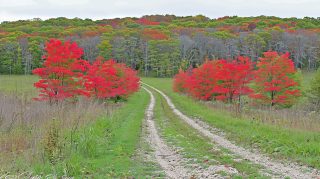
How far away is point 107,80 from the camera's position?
40625 millimetres

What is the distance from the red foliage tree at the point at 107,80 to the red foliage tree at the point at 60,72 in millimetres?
3011

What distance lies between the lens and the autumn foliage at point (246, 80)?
37.6m

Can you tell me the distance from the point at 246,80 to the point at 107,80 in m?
13.6

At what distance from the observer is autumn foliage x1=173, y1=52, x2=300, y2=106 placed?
37.6 meters

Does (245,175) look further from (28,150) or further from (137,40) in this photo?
(137,40)

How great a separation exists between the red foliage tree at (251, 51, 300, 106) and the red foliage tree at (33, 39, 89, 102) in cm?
1800

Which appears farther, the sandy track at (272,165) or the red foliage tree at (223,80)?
the red foliage tree at (223,80)

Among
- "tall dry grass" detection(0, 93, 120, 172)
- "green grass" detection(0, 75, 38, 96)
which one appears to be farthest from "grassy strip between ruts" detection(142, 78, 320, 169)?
"green grass" detection(0, 75, 38, 96)

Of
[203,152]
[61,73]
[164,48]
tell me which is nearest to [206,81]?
[61,73]

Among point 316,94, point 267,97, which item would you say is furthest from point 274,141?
point 316,94

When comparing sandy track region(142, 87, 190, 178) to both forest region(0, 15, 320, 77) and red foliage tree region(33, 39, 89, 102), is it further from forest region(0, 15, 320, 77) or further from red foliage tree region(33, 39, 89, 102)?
forest region(0, 15, 320, 77)

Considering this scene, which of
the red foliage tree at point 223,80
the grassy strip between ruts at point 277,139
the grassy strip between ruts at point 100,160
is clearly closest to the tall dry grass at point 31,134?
the grassy strip between ruts at point 100,160

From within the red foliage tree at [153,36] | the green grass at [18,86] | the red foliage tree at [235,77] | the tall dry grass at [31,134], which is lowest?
the green grass at [18,86]

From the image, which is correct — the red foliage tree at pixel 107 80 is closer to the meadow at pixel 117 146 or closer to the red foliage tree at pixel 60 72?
the red foliage tree at pixel 60 72
